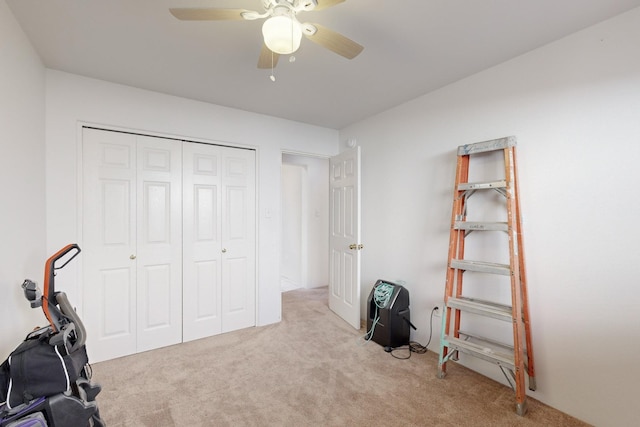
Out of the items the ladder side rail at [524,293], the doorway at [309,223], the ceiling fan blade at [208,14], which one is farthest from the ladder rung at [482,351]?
the doorway at [309,223]

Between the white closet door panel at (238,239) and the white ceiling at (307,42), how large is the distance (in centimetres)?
74

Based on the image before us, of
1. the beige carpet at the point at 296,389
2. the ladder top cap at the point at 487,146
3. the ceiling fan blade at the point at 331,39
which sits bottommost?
the beige carpet at the point at 296,389

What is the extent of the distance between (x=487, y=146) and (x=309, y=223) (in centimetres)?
325

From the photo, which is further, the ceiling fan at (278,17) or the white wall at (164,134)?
the white wall at (164,134)

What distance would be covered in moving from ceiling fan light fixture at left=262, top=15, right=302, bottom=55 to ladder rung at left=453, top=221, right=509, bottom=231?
1.73 metres

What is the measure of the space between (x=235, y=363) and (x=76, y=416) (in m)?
1.33

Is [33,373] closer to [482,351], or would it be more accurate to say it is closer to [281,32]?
[281,32]

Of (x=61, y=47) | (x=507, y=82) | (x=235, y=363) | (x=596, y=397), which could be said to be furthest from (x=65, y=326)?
(x=507, y=82)

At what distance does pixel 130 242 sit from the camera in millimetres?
2562

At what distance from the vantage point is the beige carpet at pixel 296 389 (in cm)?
177

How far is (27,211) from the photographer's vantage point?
181 centimetres

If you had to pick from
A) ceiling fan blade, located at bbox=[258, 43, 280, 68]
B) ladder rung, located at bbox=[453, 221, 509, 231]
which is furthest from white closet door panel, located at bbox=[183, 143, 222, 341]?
ladder rung, located at bbox=[453, 221, 509, 231]

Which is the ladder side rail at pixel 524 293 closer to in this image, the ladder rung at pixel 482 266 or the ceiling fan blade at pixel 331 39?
the ladder rung at pixel 482 266

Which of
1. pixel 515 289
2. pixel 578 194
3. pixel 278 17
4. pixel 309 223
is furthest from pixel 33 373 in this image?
pixel 309 223
